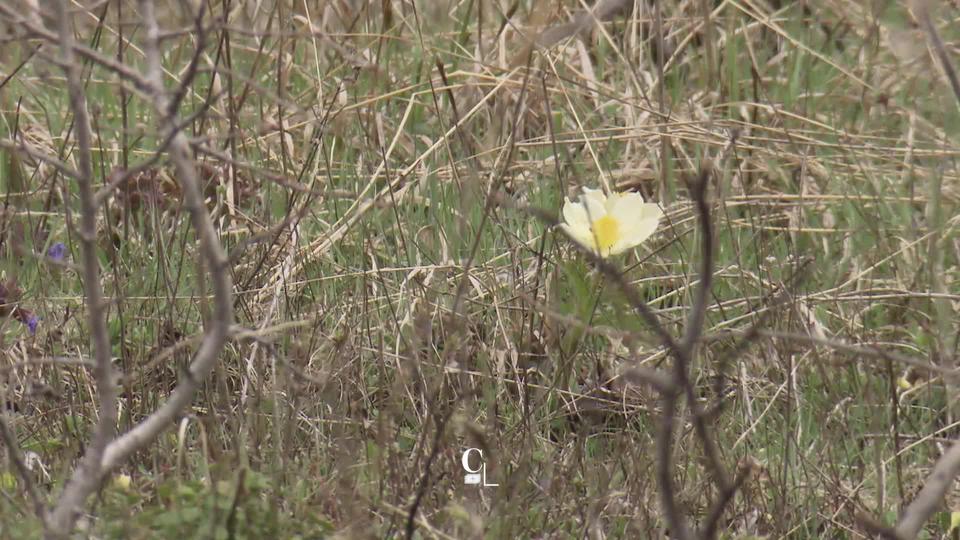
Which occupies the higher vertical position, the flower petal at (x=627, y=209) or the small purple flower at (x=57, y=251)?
the small purple flower at (x=57, y=251)

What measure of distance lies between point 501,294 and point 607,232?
597mm

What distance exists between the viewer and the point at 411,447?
93.8 inches

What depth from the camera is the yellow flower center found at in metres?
2.26

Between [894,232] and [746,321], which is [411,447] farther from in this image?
[894,232]

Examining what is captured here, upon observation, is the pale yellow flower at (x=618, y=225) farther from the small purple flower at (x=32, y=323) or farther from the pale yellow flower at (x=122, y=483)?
the small purple flower at (x=32, y=323)

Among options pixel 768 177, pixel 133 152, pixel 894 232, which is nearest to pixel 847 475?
pixel 894 232

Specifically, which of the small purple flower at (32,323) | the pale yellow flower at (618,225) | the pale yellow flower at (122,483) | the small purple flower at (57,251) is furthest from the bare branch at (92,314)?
the small purple flower at (57,251)

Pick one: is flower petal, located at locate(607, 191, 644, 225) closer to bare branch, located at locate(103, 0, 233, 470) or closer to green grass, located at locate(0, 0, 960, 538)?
green grass, located at locate(0, 0, 960, 538)

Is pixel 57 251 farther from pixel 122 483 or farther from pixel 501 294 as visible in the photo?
pixel 122 483

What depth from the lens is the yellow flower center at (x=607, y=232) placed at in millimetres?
2256

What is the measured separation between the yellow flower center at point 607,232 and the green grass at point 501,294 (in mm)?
111

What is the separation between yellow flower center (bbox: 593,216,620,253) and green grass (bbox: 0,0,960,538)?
0.36 ft

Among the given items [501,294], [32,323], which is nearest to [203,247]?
[32,323]

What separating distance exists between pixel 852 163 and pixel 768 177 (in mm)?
268
